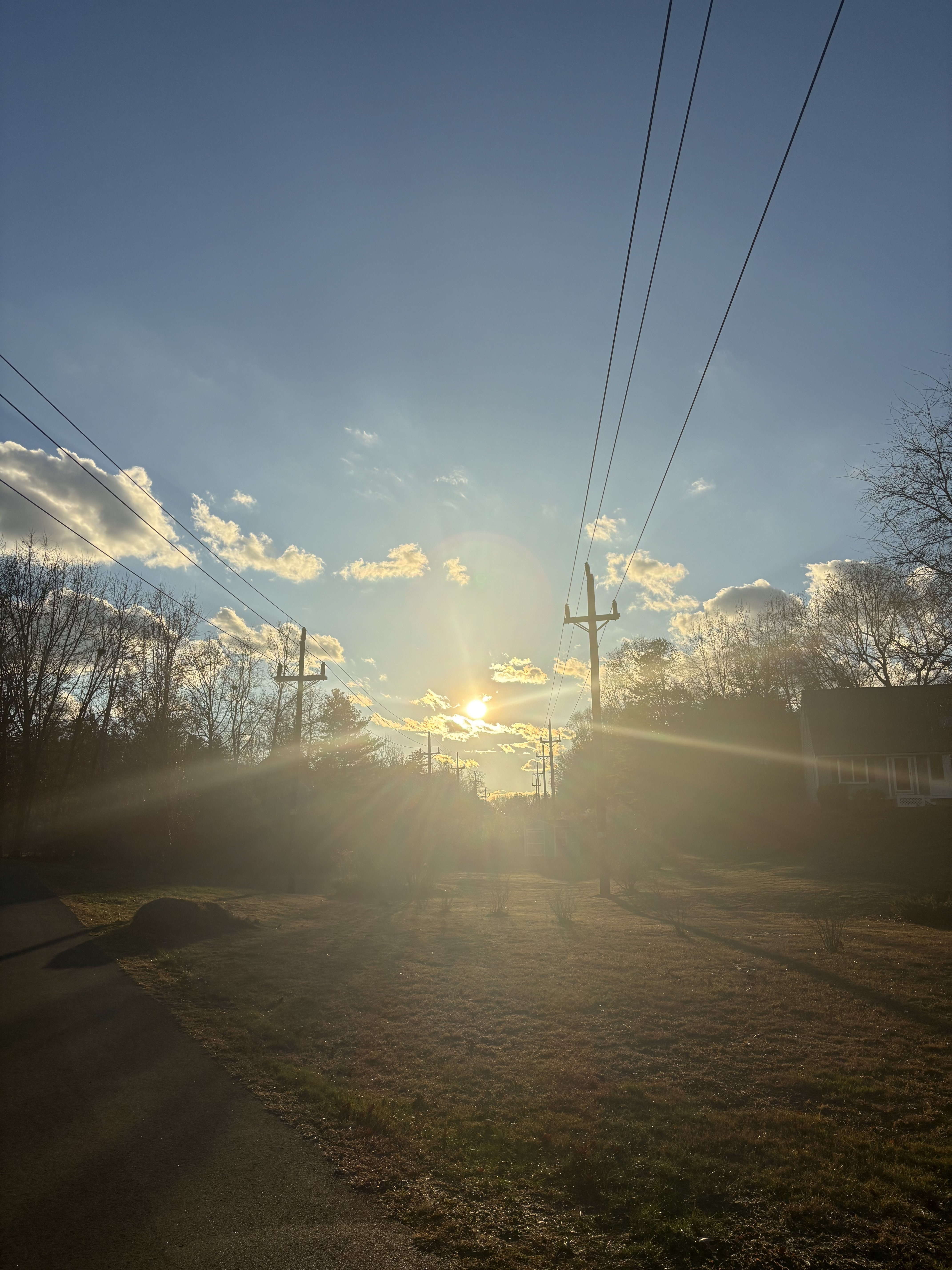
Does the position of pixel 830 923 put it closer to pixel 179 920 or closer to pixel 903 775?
pixel 179 920

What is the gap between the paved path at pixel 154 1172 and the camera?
138 inches

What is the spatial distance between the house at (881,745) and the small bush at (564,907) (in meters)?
18.7

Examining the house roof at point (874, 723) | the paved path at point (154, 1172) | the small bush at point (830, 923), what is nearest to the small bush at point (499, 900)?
the small bush at point (830, 923)

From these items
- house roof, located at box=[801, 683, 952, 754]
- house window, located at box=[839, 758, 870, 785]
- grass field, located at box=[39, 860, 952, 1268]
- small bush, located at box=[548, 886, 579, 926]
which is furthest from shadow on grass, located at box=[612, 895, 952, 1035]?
house window, located at box=[839, 758, 870, 785]

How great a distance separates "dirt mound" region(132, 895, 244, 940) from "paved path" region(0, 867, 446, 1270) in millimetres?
5353

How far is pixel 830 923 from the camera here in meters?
11.8

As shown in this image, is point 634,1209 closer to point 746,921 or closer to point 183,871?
point 746,921

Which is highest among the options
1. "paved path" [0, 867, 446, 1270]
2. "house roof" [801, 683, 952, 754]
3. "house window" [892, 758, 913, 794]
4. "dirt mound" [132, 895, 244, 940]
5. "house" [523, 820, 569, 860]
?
"house roof" [801, 683, 952, 754]

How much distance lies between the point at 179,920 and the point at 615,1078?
9694 millimetres

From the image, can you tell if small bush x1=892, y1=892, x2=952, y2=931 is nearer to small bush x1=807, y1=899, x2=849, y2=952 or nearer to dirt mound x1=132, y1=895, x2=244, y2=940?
small bush x1=807, y1=899, x2=849, y2=952

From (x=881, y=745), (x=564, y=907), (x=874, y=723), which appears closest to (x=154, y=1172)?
(x=564, y=907)

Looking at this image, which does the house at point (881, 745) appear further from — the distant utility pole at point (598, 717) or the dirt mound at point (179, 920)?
the dirt mound at point (179, 920)

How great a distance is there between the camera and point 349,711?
54.6 metres

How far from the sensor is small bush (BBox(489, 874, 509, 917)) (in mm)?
17094
